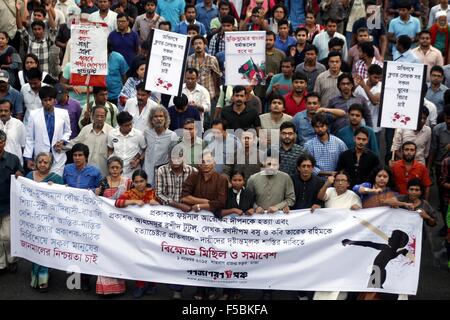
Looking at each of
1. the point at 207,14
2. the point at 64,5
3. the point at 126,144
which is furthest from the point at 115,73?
the point at 64,5

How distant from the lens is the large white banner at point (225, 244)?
1305 centimetres

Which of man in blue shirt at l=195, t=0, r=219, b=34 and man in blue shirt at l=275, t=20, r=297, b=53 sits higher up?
man in blue shirt at l=195, t=0, r=219, b=34

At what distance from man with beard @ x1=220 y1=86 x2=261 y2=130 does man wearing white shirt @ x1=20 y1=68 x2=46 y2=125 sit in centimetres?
276

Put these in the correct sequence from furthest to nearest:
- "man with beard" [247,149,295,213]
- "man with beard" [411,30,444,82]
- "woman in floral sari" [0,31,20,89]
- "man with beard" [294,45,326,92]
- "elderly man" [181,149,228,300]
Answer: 1. "man with beard" [411,30,444,82]
2. "woman in floral sari" [0,31,20,89]
3. "man with beard" [294,45,326,92]
4. "man with beard" [247,149,295,213]
5. "elderly man" [181,149,228,300]

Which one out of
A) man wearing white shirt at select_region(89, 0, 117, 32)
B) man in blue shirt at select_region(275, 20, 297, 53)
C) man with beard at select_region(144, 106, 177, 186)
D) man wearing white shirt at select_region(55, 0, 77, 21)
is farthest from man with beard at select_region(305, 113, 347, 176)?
man wearing white shirt at select_region(55, 0, 77, 21)

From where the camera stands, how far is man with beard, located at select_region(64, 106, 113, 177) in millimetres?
15148

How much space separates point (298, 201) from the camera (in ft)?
44.4

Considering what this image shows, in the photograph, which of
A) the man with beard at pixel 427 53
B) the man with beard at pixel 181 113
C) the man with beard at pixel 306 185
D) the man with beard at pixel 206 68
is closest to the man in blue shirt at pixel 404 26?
the man with beard at pixel 427 53

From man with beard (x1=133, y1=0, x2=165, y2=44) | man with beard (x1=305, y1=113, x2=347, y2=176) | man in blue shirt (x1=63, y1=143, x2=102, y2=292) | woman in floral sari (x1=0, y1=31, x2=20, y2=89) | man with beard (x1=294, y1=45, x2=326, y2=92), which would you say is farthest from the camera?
man with beard (x1=133, y1=0, x2=165, y2=44)

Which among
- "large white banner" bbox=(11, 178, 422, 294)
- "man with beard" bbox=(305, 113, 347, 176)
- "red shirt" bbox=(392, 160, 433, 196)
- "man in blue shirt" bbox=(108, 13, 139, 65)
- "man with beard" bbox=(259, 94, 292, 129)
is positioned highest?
"man in blue shirt" bbox=(108, 13, 139, 65)

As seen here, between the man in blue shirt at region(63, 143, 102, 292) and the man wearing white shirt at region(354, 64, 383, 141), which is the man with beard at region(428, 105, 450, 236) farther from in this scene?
the man in blue shirt at region(63, 143, 102, 292)

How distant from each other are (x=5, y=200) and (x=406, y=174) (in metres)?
4.90

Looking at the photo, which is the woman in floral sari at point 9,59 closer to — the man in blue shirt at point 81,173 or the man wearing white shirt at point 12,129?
the man wearing white shirt at point 12,129
